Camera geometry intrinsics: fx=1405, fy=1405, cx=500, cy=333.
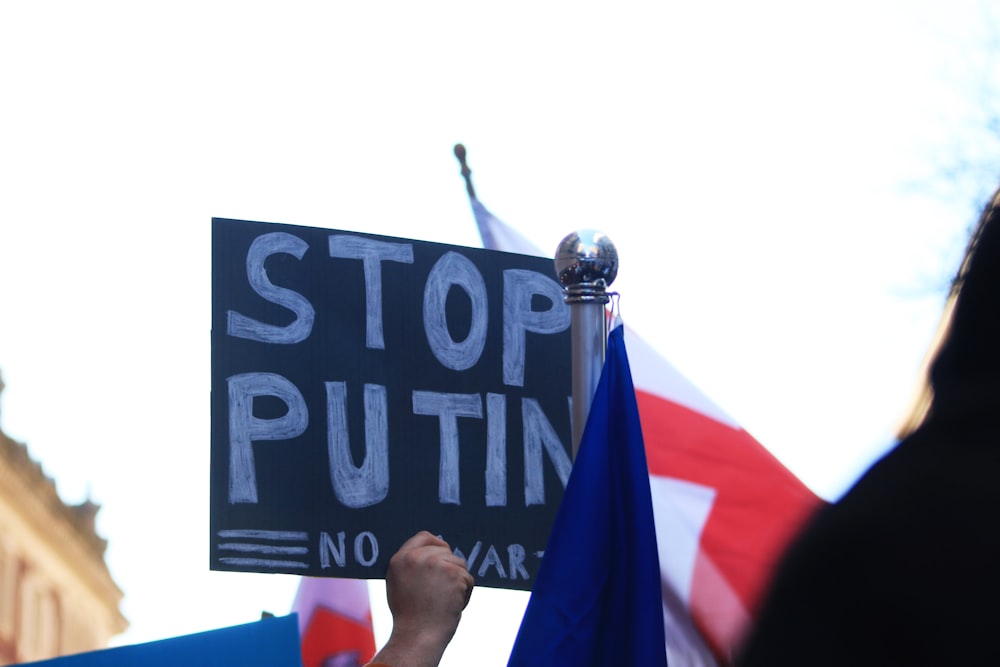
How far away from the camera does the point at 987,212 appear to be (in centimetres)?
80

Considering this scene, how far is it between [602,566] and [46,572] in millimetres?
2979

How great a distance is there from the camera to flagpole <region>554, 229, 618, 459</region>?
2.59 metres

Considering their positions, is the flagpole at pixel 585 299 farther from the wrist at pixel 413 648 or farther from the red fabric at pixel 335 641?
the red fabric at pixel 335 641

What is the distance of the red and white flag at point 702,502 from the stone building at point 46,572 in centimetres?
198

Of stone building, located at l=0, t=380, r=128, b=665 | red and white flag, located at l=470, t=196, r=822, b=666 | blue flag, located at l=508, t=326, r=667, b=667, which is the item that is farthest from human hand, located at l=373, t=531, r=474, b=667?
stone building, located at l=0, t=380, r=128, b=665

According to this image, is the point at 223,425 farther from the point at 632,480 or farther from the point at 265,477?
the point at 632,480

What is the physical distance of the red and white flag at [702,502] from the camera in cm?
322

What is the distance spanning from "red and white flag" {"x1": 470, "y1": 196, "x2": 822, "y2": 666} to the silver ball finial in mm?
854

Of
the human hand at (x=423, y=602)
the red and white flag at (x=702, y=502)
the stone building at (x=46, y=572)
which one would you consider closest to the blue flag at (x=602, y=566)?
the human hand at (x=423, y=602)

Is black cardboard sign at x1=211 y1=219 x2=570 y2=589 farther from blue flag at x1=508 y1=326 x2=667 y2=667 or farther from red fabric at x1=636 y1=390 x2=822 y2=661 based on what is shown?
red fabric at x1=636 y1=390 x2=822 y2=661

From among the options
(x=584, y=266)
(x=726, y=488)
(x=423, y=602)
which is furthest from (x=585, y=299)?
(x=726, y=488)

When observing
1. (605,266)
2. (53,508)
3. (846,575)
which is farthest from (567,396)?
(53,508)

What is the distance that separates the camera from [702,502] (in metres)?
3.44

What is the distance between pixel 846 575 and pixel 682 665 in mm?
2673
